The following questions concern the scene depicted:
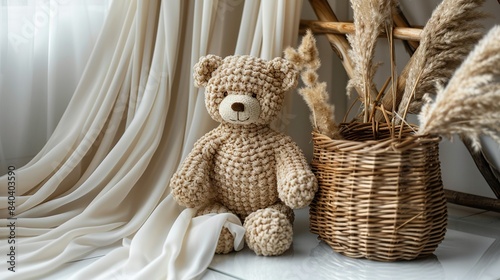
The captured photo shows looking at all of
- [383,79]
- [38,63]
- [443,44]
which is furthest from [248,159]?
[383,79]

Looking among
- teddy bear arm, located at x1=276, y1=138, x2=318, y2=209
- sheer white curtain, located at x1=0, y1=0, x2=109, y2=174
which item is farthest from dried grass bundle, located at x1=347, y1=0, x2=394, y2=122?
sheer white curtain, located at x1=0, y1=0, x2=109, y2=174

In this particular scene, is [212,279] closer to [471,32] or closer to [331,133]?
[331,133]

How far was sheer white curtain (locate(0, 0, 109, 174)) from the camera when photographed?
186 centimetres

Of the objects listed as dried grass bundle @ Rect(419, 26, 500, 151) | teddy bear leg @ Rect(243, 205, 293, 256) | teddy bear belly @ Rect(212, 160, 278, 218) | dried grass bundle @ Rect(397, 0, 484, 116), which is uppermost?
dried grass bundle @ Rect(397, 0, 484, 116)

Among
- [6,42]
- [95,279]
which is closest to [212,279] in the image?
[95,279]

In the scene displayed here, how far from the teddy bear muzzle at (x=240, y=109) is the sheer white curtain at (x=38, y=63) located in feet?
1.68

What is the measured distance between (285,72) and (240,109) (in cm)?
15

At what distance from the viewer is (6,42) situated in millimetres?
1850

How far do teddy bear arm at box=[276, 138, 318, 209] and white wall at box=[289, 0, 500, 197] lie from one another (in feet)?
1.25

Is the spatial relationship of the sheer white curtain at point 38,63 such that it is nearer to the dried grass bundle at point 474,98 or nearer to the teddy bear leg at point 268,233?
the teddy bear leg at point 268,233

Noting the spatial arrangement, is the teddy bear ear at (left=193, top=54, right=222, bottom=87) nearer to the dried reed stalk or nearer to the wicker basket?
the dried reed stalk

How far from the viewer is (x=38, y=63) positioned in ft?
6.34

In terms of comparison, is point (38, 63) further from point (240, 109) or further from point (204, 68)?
point (240, 109)

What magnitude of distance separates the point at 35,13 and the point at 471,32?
44.7 inches
